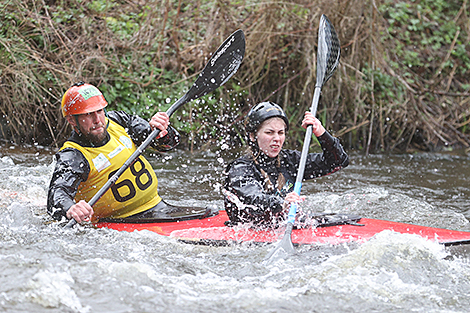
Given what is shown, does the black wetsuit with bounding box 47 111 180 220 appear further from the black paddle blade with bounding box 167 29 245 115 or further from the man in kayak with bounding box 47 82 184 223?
the black paddle blade with bounding box 167 29 245 115

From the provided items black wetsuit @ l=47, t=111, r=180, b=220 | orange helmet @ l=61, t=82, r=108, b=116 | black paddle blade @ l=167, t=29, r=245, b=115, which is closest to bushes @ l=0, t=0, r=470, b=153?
black paddle blade @ l=167, t=29, r=245, b=115

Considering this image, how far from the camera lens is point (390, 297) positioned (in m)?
2.78

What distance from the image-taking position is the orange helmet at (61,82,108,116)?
3773 millimetres

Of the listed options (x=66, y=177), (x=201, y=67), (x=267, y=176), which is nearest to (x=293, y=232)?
(x=267, y=176)

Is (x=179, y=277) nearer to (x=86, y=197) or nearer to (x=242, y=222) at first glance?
(x=242, y=222)

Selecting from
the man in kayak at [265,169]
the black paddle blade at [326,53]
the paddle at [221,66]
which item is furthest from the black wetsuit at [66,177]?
the black paddle blade at [326,53]

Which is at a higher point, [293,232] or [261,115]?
[261,115]

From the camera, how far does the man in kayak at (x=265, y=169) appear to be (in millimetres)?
3389

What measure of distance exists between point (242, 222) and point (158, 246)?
0.58m

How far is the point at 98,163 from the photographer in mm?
3863

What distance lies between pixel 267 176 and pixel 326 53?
1.54 meters

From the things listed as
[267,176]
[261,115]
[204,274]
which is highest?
[261,115]

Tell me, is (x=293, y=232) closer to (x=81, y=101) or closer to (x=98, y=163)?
(x=98, y=163)

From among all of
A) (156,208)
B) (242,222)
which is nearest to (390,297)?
(242,222)
